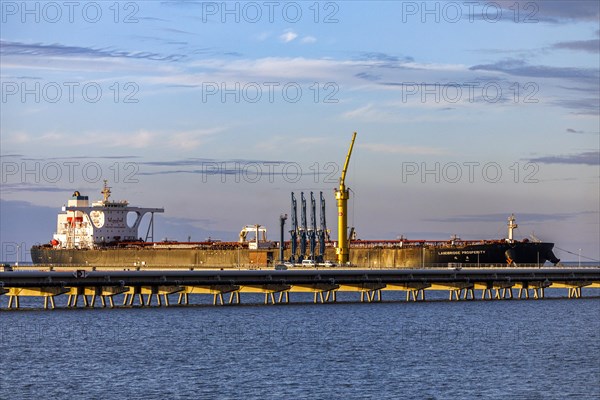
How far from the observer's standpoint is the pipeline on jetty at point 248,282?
81.0 m

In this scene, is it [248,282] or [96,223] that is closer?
[248,282]

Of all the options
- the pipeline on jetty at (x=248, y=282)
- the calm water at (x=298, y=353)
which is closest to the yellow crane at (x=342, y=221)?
the pipeline on jetty at (x=248, y=282)

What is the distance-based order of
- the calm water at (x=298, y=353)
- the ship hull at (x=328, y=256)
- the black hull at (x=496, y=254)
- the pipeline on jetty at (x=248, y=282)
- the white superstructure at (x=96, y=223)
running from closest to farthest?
the calm water at (x=298, y=353) < the pipeline on jetty at (x=248, y=282) < the black hull at (x=496, y=254) < the ship hull at (x=328, y=256) < the white superstructure at (x=96, y=223)

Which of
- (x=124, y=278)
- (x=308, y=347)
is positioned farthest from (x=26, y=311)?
(x=308, y=347)

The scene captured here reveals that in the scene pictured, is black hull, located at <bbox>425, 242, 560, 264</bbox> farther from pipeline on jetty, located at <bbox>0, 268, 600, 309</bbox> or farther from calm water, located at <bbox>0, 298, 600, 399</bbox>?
calm water, located at <bbox>0, 298, 600, 399</bbox>

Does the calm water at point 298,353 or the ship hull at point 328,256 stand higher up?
the ship hull at point 328,256

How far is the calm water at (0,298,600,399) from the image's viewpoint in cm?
4869

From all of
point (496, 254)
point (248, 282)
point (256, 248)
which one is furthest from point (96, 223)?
point (248, 282)

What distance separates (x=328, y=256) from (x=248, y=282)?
72.9 m

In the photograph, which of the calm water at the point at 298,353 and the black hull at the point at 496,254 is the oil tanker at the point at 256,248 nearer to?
the black hull at the point at 496,254

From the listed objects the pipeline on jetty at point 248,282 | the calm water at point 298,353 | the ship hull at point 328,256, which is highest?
the ship hull at point 328,256

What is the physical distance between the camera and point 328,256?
159375 mm

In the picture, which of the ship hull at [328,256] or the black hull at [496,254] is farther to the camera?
the ship hull at [328,256]

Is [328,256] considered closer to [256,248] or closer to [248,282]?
[256,248]
